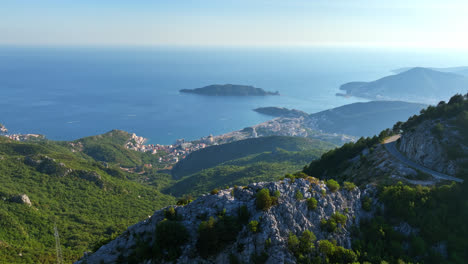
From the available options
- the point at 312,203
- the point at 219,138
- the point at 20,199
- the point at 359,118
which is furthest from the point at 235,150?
the point at 312,203

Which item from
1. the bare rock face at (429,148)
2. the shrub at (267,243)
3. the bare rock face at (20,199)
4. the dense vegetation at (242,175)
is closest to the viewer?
the shrub at (267,243)

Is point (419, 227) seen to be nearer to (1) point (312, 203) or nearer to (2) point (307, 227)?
(1) point (312, 203)

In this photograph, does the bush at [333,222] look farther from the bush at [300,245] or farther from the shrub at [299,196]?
the shrub at [299,196]

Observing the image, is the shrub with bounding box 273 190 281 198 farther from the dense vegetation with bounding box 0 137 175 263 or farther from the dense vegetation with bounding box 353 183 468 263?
the dense vegetation with bounding box 0 137 175 263

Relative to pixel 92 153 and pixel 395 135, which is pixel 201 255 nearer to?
pixel 395 135

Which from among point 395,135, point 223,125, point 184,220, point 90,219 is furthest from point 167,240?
point 223,125

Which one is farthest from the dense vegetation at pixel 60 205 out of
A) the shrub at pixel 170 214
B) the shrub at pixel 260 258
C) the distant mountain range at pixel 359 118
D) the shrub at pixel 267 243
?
the distant mountain range at pixel 359 118
